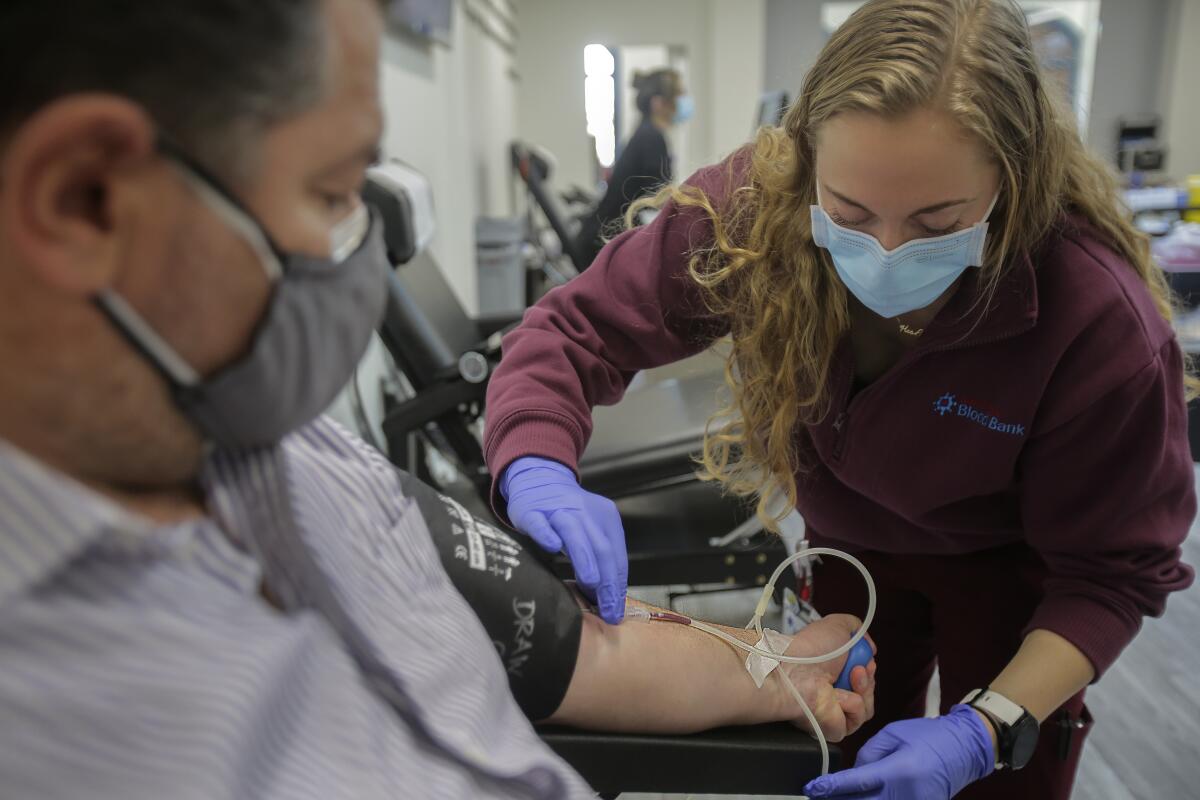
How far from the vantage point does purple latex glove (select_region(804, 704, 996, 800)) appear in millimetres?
917

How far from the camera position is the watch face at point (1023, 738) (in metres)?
0.97

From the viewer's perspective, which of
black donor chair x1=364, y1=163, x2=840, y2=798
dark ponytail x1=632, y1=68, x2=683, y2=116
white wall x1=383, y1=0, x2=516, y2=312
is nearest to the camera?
black donor chair x1=364, y1=163, x2=840, y2=798

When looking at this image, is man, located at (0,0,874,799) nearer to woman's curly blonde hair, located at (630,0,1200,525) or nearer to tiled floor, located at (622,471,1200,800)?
woman's curly blonde hair, located at (630,0,1200,525)

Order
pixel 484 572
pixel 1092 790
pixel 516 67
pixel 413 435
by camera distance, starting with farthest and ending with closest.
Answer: pixel 516 67
pixel 413 435
pixel 1092 790
pixel 484 572

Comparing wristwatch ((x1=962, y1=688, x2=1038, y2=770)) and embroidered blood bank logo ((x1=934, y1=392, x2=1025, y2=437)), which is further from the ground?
embroidered blood bank logo ((x1=934, y1=392, x2=1025, y2=437))

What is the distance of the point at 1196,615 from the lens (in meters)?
2.26

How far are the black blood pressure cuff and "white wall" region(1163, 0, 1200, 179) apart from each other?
8194mm

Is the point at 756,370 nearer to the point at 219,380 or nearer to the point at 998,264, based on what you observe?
the point at 998,264

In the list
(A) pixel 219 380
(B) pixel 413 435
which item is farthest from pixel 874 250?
(B) pixel 413 435

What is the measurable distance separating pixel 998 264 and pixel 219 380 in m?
0.81

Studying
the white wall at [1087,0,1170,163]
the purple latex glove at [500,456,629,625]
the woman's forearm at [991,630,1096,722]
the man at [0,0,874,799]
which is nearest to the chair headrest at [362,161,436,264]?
the purple latex glove at [500,456,629,625]

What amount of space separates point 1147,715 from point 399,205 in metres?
1.99

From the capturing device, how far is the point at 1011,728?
3.17ft

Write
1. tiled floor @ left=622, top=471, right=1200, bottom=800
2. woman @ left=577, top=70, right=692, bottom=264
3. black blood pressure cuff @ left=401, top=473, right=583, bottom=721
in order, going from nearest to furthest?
black blood pressure cuff @ left=401, top=473, right=583, bottom=721
tiled floor @ left=622, top=471, right=1200, bottom=800
woman @ left=577, top=70, right=692, bottom=264
